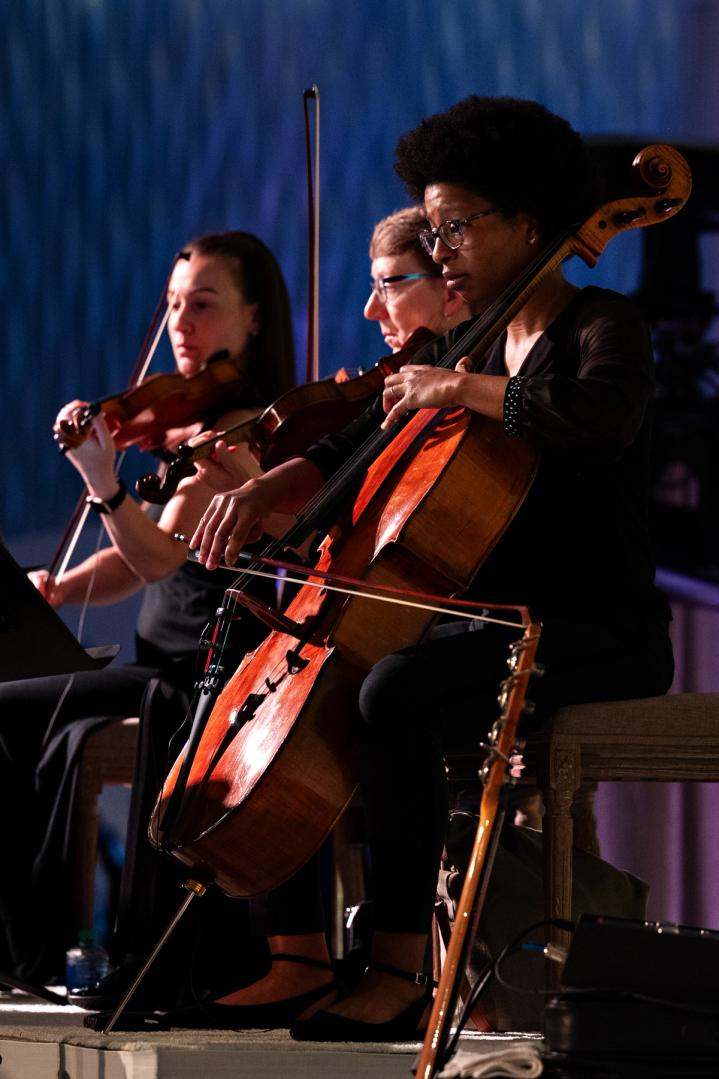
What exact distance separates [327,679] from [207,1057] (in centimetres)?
39

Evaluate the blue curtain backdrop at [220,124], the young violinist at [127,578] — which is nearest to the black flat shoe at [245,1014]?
the young violinist at [127,578]

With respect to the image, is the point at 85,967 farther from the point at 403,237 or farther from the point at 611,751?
the point at 403,237

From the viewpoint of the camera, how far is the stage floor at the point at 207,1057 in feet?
4.67

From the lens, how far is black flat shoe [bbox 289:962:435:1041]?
1496 millimetres

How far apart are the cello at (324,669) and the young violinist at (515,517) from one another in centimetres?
3

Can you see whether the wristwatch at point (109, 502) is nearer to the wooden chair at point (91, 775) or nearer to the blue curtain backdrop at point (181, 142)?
the wooden chair at point (91, 775)

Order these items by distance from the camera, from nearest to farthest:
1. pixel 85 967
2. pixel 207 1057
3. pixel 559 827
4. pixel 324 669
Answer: pixel 207 1057 → pixel 324 669 → pixel 559 827 → pixel 85 967

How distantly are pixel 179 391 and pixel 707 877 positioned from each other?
137 centimetres

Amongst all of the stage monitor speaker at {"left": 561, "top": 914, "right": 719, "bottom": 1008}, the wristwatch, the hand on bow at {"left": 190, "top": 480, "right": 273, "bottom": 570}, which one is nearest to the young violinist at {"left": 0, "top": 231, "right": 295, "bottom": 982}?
the wristwatch

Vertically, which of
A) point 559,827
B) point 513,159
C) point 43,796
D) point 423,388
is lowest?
point 43,796

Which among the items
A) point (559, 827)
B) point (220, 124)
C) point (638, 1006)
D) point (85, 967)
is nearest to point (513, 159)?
point (559, 827)

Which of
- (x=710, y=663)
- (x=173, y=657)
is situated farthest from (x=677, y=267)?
(x=173, y=657)

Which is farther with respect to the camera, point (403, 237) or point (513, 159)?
point (403, 237)

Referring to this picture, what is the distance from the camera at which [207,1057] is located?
56.3 inches
